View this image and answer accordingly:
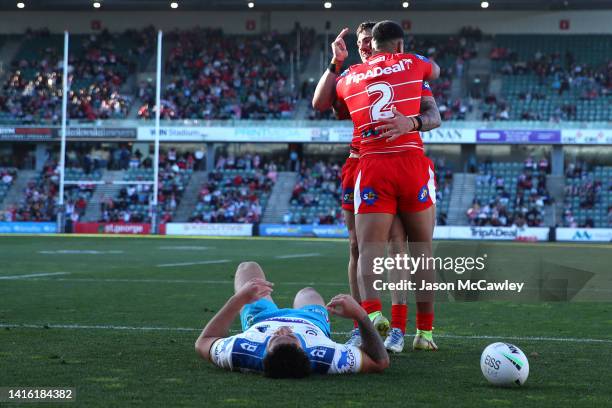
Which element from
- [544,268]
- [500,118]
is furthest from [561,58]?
[544,268]

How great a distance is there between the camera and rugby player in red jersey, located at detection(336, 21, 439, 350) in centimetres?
732

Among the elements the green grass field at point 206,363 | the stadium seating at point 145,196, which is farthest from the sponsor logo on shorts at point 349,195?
the stadium seating at point 145,196

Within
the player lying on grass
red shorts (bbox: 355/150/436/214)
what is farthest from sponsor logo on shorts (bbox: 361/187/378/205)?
the player lying on grass

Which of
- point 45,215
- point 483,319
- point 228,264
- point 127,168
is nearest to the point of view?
point 483,319

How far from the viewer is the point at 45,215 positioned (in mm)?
47250

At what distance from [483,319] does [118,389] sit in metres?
5.45

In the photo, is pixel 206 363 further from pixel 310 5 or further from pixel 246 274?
pixel 310 5

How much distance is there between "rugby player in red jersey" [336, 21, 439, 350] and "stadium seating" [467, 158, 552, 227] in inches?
1473

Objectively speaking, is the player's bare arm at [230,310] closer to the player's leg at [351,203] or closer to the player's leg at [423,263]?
the player's leg at [423,263]

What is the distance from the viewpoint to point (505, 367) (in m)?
5.88

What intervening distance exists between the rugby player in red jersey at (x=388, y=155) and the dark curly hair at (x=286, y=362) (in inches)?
65.7

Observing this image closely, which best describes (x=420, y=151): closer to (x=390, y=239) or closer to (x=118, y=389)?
(x=390, y=239)

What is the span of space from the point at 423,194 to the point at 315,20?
49.8 m

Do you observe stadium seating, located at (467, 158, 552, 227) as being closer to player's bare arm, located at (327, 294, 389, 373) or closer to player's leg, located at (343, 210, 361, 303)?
player's leg, located at (343, 210, 361, 303)
